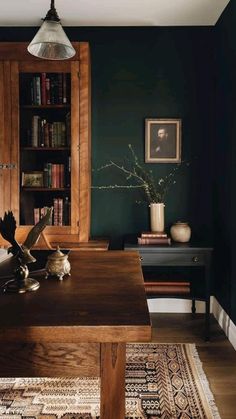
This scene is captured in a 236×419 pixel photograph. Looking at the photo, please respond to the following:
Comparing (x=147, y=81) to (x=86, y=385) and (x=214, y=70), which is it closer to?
(x=214, y=70)

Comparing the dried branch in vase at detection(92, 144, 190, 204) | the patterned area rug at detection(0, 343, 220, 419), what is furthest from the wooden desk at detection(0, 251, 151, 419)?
the dried branch in vase at detection(92, 144, 190, 204)

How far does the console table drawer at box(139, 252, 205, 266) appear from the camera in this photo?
10.2 feet

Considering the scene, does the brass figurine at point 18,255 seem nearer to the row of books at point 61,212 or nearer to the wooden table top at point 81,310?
the wooden table top at point 81,310

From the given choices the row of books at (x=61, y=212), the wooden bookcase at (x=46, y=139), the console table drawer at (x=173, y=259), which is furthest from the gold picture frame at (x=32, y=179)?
the console table drawer at (x=173, y=259)

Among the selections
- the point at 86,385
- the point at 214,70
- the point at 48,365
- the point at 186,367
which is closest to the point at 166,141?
the point at 214,70

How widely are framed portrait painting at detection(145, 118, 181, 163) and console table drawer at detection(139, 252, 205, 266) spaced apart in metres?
0.94

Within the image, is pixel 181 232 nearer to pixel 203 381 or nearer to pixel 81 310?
pixel 203 381

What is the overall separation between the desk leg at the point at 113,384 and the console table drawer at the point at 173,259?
Result: 6.72ft

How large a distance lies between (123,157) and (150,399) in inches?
82.9

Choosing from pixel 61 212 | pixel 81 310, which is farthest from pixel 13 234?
pixel 61 212

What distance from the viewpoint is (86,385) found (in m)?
2.35

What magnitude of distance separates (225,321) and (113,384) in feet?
7.75

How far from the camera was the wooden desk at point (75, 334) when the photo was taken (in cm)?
104

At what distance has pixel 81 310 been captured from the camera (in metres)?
1.17
